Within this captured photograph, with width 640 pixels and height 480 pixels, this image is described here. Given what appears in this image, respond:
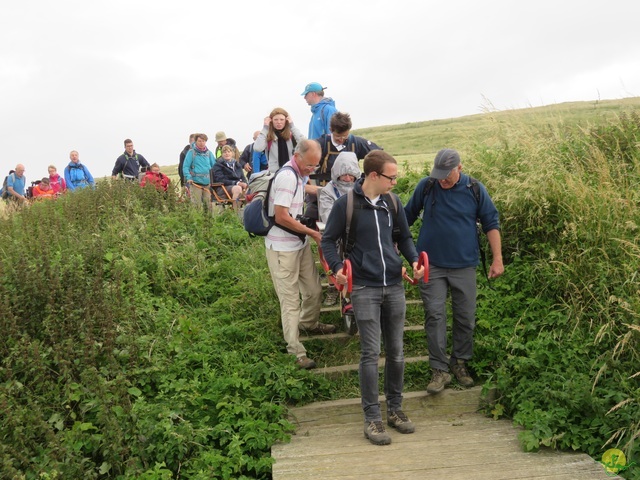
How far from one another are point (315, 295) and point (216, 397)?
1.65m

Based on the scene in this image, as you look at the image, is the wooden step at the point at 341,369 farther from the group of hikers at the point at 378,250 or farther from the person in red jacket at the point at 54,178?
the person in red jacket at the point at 54,178

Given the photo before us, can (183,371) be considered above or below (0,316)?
below

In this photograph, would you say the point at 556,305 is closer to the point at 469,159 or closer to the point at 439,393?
the point at 439,393

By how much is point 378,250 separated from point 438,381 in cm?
159

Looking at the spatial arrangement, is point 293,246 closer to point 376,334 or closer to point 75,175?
point 376,334

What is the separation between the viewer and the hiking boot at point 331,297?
8461 mm

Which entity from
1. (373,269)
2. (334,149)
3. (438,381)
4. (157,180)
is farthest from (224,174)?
(373,269)

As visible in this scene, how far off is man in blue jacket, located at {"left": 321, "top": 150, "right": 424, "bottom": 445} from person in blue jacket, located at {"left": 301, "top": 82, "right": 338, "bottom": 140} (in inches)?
176

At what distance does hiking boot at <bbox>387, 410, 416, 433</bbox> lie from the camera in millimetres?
5867

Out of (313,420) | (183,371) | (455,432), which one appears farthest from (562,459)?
(183,371)

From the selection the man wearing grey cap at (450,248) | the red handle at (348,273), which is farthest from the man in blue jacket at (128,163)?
the red handle at (348,273)

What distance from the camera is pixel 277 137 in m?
9.38

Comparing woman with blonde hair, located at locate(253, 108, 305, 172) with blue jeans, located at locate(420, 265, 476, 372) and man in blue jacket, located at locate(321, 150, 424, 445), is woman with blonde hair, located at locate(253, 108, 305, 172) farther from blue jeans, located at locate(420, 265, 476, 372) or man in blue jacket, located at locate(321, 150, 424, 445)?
man in blue jacket, located at locate(321, 150, 424, 445)

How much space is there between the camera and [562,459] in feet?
17.6
